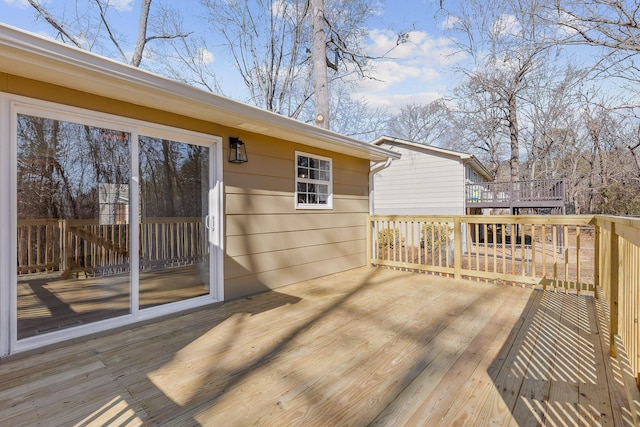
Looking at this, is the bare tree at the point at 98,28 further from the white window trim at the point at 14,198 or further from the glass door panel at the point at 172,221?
the white window trim at the point at 14,198

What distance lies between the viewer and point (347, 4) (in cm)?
876

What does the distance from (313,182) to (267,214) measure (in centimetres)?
110

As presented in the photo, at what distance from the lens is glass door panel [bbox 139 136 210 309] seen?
126 inches

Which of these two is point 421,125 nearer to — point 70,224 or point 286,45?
point 286,45

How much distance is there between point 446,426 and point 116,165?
3229 millimetres

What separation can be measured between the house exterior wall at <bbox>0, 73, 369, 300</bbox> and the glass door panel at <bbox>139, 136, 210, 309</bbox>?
250 millimetres

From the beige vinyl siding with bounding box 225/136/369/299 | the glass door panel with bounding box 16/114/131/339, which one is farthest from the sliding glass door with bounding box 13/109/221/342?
the beige vinyl siding with bounding box 225/136/369/299

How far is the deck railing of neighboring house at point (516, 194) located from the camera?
10000mm

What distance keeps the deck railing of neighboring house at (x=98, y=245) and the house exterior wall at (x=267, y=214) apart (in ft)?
1.54


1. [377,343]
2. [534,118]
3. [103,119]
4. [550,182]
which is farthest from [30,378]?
[534,118]

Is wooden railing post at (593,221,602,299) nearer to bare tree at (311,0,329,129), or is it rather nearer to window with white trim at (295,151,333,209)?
window with white trim at (295,151,333,209)

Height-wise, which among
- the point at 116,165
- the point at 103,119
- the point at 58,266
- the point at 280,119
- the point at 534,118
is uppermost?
the point at 534,118

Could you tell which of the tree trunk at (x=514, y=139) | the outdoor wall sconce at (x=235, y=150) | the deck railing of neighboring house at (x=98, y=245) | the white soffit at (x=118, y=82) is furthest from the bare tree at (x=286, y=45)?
the tree trunk at (x=514, y=139)

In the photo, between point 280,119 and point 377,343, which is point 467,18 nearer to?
point 280,119
